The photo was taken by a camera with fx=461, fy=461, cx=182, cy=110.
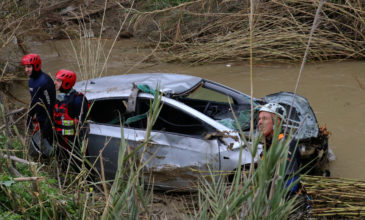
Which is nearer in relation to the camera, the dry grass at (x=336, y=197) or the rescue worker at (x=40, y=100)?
the dry grass at (x=336, y=197)

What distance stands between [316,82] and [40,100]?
6.50m

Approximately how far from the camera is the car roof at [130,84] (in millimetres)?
5684

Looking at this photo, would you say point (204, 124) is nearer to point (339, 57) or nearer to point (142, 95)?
point (142, 95)

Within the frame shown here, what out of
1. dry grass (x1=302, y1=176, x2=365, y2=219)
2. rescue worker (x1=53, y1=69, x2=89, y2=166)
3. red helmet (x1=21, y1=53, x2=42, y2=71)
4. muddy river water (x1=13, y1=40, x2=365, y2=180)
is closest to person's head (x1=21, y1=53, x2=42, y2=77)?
red helmet (x1=21, y1=53, x2=42, y2=71)

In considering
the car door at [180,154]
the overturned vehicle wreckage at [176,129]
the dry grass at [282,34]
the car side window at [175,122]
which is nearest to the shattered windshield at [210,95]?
the overturned vehicle wreckage at [176,129]

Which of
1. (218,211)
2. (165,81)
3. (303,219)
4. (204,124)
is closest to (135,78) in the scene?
(165,81)

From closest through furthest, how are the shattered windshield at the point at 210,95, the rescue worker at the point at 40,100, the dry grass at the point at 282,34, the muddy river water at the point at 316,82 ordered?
the rescue worker at the point at 40,100 → the shattered windshield at the point at 210,95 → the muddy river water at the point at 316,82 → the dry grass at the point at 282,34

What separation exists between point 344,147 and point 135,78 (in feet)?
11.3

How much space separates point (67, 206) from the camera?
3.23 m

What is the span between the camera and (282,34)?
35.9 feet

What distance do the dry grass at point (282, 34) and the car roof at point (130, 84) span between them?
4876 mm

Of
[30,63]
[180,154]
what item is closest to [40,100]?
[30,63]

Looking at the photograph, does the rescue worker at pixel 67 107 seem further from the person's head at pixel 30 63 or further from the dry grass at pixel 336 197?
the dry grass at pixel 336 197

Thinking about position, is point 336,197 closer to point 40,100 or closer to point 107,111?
point 107,111
